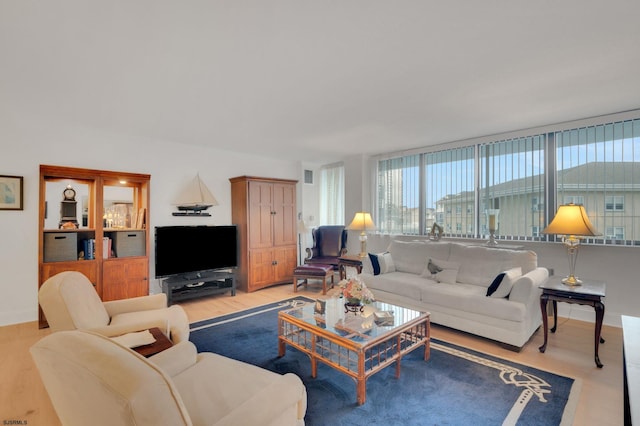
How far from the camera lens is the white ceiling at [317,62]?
1.90 m

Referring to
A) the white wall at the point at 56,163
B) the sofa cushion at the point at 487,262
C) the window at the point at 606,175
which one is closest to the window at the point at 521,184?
the window at the point at 606,175

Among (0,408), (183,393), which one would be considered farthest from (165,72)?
(0,408)

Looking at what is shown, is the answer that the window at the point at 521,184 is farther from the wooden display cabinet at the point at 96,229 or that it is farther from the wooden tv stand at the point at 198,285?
the wooden display cabinet at the point at 96,229

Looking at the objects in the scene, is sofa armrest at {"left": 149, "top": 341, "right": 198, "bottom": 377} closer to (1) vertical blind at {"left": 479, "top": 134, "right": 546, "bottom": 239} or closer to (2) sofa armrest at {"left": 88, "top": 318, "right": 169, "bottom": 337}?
(2) sofa armrest at {"left": 88, "top": 318, "right": 169, "bottom": 337}

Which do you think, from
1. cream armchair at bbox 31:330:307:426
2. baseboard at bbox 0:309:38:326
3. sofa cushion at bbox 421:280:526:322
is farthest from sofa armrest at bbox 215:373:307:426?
baseboard at bbox 0:309:38:326

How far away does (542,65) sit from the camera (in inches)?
100

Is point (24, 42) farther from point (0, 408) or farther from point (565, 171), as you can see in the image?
point (565, 171)

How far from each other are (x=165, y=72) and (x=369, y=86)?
179 cm

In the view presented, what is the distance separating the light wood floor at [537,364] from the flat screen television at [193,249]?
2.72 feet

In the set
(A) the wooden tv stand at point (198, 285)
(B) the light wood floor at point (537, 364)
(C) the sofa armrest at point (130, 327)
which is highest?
(C) the sofa armrest at point (130, 327)

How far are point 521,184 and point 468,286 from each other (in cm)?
179

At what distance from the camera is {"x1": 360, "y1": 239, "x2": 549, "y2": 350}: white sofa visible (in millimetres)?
3092

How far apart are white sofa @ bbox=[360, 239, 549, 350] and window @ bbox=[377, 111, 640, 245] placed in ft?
2.99

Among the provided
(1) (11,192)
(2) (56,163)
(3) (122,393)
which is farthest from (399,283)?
(1) (11,192)
